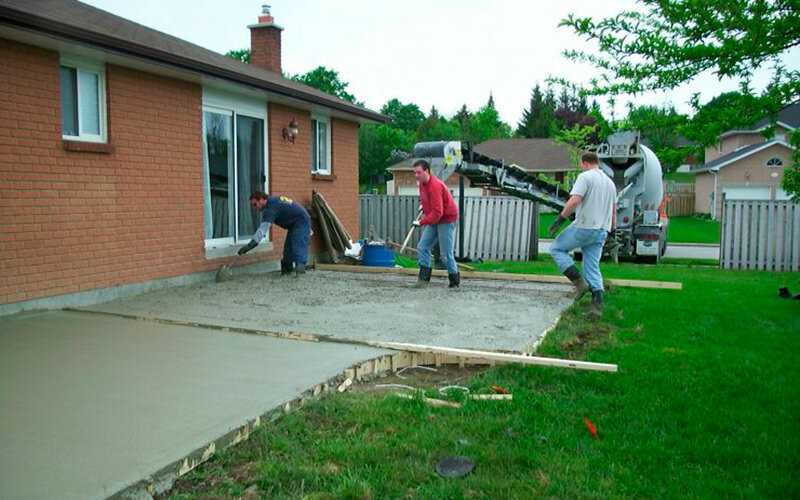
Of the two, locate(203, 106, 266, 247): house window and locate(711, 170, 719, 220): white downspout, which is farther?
locate(711, 170, 719, 220): white downspout

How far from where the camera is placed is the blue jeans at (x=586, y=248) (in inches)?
331

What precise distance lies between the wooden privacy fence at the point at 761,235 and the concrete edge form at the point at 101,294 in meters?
11.4

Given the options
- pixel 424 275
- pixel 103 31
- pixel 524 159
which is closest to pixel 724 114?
pixel 103 31

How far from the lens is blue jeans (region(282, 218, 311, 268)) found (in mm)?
11484

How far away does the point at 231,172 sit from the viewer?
11.6 meters

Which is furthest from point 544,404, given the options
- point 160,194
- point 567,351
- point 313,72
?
point 313,72

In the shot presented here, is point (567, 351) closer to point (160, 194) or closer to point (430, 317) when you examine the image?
point (430, 317)

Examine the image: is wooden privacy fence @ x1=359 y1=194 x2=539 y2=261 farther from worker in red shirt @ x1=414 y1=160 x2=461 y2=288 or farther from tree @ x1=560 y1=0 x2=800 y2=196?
tree @ x1=560 y1=0 x2=800 y2=196

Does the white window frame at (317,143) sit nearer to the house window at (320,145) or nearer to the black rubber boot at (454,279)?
the house window at (320,145)

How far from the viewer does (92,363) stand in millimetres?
5539

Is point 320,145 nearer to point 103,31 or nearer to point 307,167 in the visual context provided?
point 307,167

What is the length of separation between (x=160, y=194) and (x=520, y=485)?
7.57 metres

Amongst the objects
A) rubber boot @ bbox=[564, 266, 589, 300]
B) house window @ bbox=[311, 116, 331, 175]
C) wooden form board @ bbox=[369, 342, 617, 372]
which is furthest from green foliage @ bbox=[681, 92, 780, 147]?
house window @ bbox=[311, 116, 331, 175]

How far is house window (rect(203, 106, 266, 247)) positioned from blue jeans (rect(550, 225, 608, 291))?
5.50m
